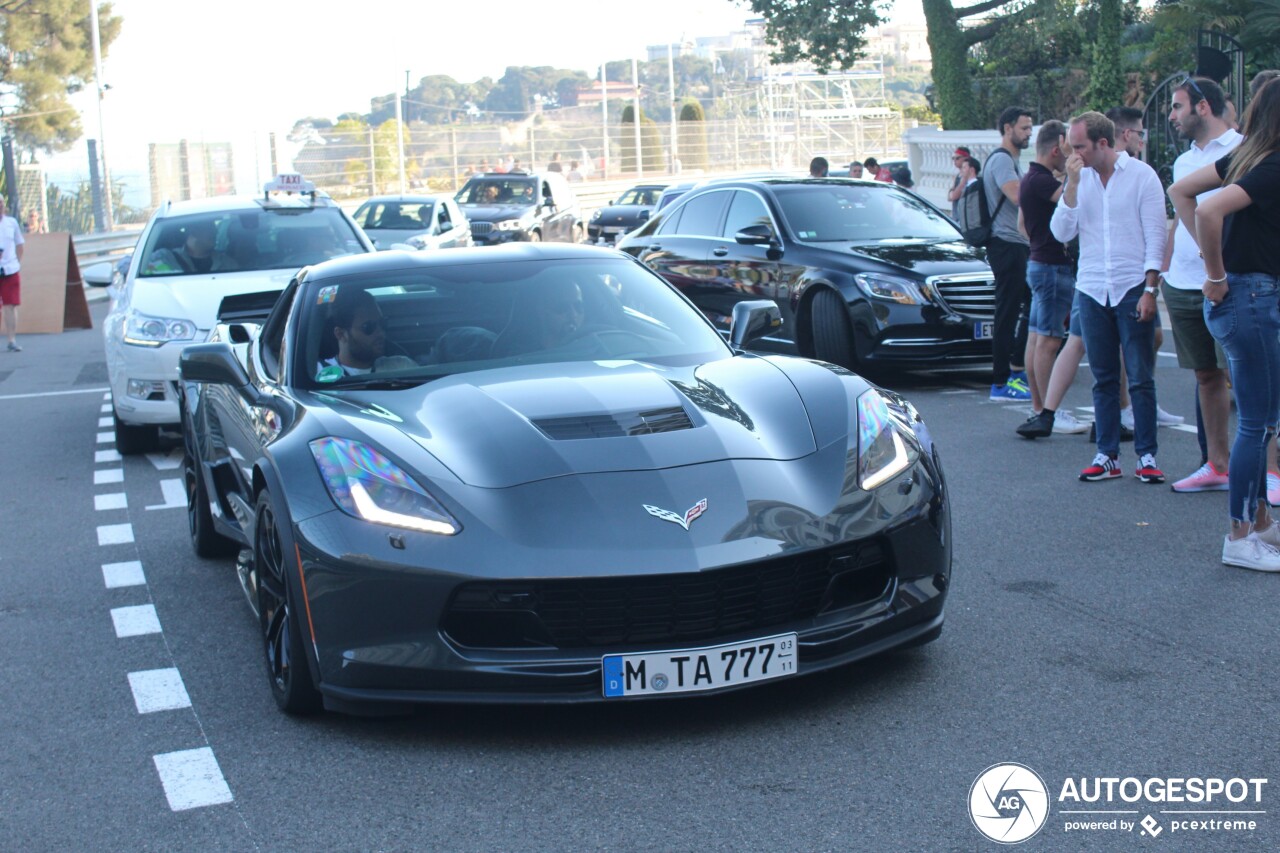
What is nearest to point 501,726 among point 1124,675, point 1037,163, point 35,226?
point 1124,675

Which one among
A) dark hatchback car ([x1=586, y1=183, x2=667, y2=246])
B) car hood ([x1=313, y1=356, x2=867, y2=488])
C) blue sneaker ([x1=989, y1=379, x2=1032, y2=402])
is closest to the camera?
car hood ([x1=313, y1=356, x2=867, y2=488])

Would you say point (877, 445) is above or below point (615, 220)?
below

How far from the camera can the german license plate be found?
Result: 3971mm

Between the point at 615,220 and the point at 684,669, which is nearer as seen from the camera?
the point at 684,669

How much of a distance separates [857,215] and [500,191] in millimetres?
18644

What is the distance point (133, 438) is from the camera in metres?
10.1

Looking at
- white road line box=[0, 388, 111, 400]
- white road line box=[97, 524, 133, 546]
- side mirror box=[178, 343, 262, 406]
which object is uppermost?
side mirror box=[178, 343, 262, 406]

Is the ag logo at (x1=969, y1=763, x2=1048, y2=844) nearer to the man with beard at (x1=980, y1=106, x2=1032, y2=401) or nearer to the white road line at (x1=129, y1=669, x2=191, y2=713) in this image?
the white road line at (x1=129, y1=669, x2=191, y2=713)

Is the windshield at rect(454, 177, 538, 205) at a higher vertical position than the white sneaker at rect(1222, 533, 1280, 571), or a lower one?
higher

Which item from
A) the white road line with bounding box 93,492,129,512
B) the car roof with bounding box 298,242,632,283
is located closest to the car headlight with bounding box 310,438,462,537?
the car roof with bounding box 298,242,632,283

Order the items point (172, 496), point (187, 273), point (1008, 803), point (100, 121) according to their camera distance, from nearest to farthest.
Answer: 1. point (1008, 803)
2. point (172, 496)
3. point (187, 273)
4. point (100, 121)

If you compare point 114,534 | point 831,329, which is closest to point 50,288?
point 831,329

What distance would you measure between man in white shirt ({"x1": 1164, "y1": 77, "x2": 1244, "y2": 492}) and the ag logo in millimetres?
3601

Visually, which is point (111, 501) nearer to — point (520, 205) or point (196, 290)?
point (196, 290)
